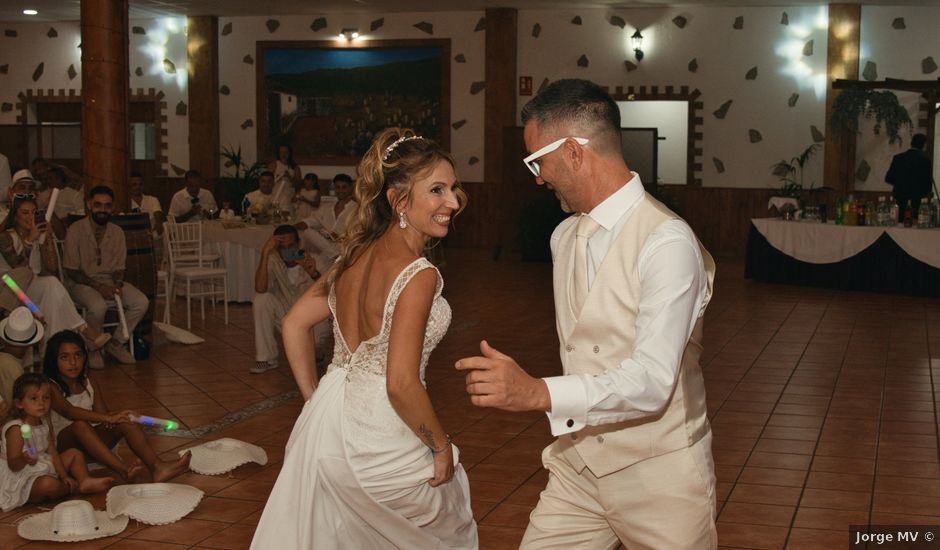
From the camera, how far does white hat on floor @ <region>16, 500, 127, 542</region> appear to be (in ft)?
12.7

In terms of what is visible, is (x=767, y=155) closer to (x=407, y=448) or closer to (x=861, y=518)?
(x=861, y=518)

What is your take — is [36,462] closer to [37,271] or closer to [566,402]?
[37,271]

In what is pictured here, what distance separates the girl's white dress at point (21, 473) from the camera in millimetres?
4297

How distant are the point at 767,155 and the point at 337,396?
13.5 m

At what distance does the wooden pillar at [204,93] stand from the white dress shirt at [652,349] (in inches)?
623

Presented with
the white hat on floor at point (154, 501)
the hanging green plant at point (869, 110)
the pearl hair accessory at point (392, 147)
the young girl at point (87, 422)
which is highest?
the hanging green plant at point (869, 110)

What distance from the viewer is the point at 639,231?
6.76ft

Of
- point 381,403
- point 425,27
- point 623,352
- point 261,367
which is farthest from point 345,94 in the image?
point 623,352

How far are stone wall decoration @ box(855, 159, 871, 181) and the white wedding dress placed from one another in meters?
13.4

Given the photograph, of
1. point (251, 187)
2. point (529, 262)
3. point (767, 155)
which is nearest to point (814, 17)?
point (767, 155)

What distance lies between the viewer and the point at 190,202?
12102 millimetres

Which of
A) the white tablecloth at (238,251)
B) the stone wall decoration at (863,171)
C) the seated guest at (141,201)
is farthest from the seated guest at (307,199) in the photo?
the stone wall decoration at (863,171)

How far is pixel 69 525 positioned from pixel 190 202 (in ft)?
28.0

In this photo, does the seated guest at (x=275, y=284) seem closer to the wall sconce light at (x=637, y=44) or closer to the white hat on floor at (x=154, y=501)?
the white hat on floor at (x=154, y=501)
